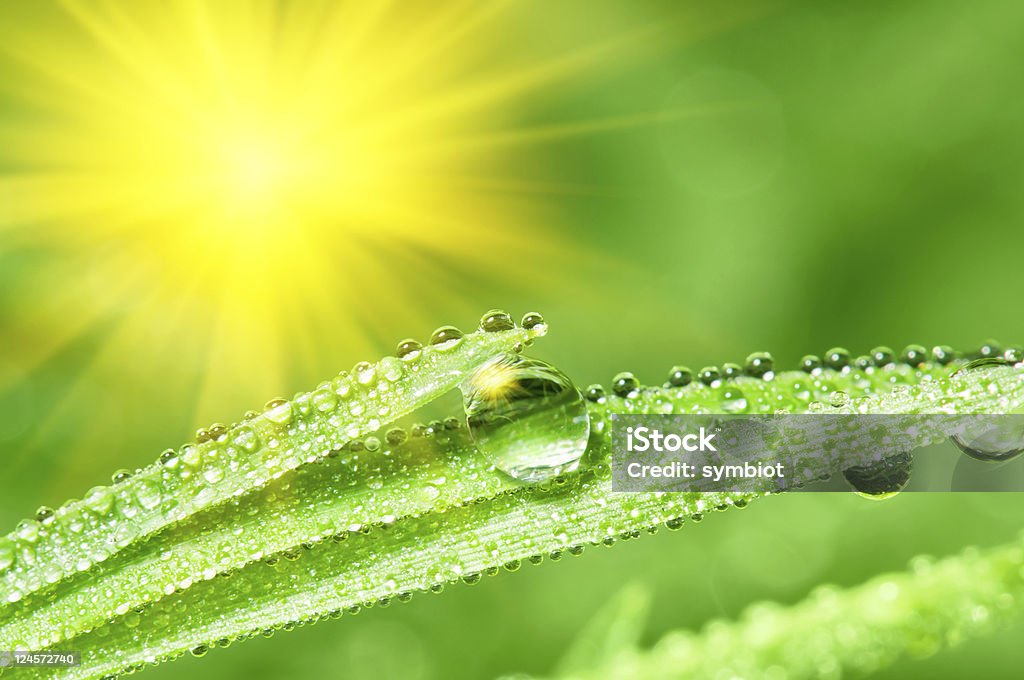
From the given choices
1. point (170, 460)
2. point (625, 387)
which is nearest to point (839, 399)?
point (625, 387)

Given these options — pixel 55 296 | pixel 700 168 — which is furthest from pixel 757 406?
pixel 55 296

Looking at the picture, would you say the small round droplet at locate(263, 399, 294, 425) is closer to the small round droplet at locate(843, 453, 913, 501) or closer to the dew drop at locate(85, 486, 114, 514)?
the dew drop at locate(85, 486, 114, 514)

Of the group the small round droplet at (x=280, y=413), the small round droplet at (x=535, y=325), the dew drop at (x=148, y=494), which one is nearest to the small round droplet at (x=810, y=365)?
the small round droplet at (x=535, y=325)

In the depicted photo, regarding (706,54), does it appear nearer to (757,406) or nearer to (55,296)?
(757,406)

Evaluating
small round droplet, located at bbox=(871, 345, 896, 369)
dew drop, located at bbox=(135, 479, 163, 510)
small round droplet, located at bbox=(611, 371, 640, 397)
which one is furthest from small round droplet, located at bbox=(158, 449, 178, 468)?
small round droplet, located at bbox=(871, 345, 896, 369)

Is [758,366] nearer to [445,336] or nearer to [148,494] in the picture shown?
[445,336]

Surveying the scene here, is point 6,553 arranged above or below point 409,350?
below
